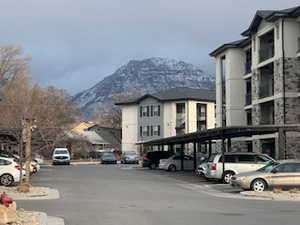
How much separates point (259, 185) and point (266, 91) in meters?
26.3

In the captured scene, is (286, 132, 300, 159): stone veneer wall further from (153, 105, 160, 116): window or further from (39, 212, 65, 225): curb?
(153, 105, 160, 116): window

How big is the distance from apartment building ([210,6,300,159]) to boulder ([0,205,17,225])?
21.6 metres

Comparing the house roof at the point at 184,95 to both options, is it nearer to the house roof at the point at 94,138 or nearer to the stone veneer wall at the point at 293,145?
the house roof at the point at 94,138

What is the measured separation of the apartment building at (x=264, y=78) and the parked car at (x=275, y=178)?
23.3 ft

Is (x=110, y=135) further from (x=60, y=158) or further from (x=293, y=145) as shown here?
(x=293, y=145)

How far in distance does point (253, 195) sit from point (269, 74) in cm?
2931

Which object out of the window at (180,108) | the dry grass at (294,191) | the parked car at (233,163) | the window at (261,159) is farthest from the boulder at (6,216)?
the window at (180,108)

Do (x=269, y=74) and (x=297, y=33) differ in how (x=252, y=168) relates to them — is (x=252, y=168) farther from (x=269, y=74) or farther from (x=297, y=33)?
(x=269, y=74)

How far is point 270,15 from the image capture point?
45.8 m

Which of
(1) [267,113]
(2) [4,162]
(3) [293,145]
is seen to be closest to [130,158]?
(1) [267,113]

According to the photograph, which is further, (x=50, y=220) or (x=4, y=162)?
(x=4, y=162)

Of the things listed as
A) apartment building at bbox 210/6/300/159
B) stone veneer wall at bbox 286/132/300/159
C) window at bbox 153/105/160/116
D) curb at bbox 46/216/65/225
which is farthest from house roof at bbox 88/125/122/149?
curb at bbox 46/216/65/225

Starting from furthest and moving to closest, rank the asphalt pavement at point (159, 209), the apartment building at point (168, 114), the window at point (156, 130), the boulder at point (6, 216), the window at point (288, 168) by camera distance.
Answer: the window at point (156, 130), the apartment building at point (168, 114), the window at point (288, 168), the asphalt pavement at point (159, 209), the boulder at point (6, 216)

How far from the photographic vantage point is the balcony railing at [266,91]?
163 ft
